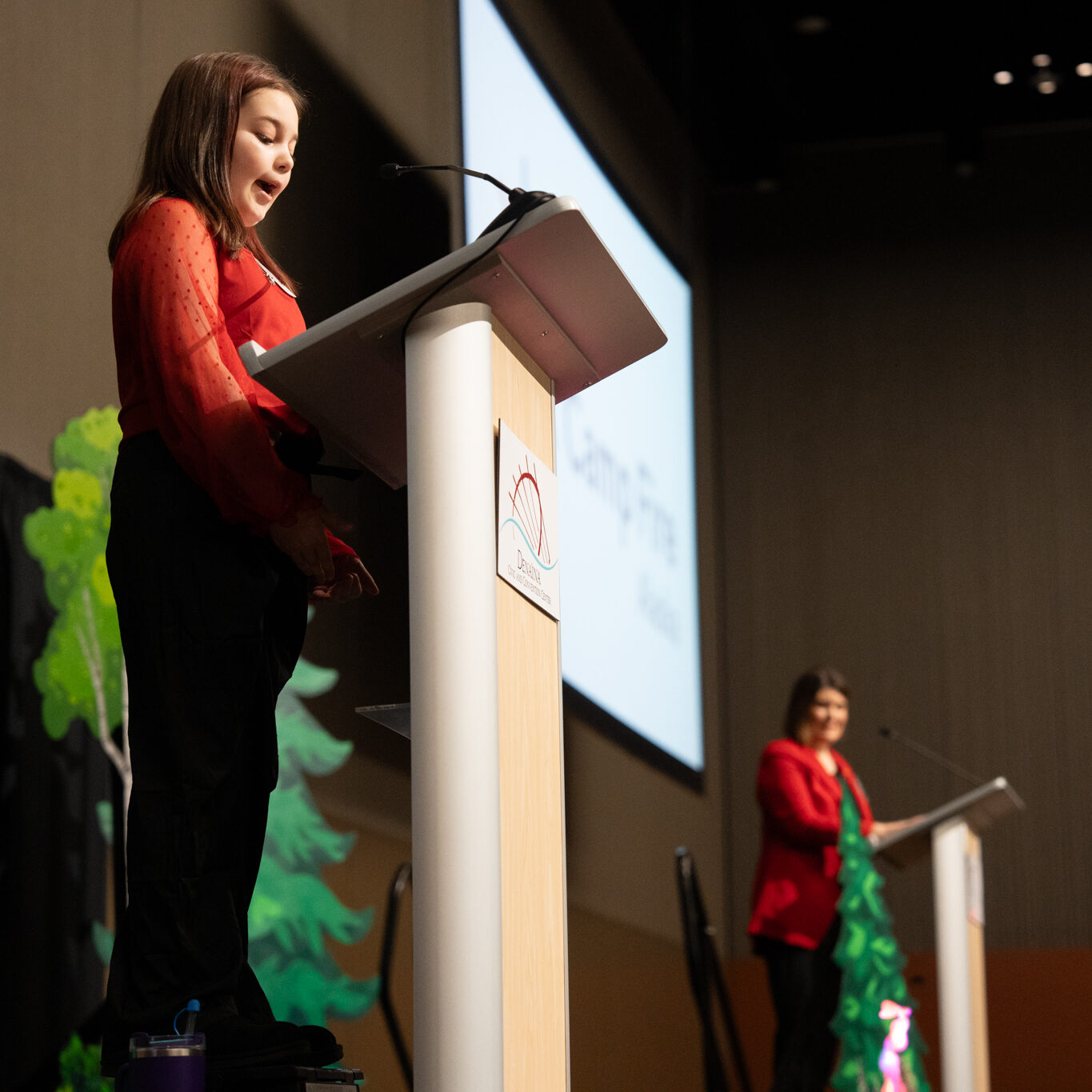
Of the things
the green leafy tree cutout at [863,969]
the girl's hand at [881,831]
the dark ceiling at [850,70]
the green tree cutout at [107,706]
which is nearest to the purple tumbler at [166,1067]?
the green tree cutout at [107,706]

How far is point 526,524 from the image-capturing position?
→ 1.41 m

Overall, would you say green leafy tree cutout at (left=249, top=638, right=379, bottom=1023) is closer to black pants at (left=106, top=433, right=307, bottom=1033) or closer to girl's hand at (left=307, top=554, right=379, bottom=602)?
girl's hand at (left=307, top=554, right=379, bottom=602)

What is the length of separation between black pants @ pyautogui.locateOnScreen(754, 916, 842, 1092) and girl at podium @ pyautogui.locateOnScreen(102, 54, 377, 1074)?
3024 millimetres

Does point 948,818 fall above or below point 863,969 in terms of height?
above

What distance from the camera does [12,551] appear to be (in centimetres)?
208

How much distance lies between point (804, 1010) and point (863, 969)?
315 mm

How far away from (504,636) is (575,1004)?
337cm

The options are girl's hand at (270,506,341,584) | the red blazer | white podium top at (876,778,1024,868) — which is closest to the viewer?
girl's hand at (270,506,341,584)

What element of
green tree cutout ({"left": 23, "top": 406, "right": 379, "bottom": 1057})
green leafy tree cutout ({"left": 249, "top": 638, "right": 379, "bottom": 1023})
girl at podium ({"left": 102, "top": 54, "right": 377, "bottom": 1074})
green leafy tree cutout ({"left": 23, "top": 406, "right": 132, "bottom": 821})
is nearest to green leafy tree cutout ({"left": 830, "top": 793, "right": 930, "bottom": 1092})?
green leafy tree cutout ({"left": 249, "top": 638, "right": 379, "bottom": 1023})

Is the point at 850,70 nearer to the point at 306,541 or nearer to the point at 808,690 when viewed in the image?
the point at 808,690

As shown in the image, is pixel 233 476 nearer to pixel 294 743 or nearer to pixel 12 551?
pixel 12 551

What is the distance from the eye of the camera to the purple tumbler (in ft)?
3.95

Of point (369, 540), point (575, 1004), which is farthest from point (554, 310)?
point (575, 1004)

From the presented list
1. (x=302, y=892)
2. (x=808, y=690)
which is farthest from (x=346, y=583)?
(x=808, y=690)
